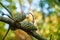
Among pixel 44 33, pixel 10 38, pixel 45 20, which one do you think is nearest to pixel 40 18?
pixel 45 20

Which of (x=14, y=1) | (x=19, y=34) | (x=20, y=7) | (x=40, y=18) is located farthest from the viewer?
(x=40, y=18)

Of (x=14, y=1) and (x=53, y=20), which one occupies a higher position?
(x=14, y=1)

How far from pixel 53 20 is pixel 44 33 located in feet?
3.18

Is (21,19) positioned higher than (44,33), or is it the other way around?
A: (21,19)

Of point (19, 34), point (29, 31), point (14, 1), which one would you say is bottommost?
point (19, 34)

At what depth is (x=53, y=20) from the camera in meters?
5.16

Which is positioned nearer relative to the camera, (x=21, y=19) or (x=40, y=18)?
(x=21, y=19)

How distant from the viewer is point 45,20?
199 inches

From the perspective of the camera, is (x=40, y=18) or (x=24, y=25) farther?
(x=40, y=18)

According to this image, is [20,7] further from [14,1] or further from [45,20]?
[45,20]

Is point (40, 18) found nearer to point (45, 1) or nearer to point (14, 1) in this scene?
point (14, 1)

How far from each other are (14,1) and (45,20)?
104 centimetres

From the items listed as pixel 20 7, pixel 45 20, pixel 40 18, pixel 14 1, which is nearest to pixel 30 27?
pixel 20 7

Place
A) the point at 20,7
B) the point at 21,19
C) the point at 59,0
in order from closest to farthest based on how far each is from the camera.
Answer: the point at 21,19 < the point at 59,0 < the point at 20,7
